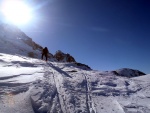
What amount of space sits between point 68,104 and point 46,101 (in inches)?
32.9

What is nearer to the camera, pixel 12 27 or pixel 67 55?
pixel 67 55

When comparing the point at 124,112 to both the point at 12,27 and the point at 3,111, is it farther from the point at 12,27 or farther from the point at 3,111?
the point at 12,27

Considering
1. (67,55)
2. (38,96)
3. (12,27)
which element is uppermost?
(12,27)

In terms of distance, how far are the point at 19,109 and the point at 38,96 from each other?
4.27ft

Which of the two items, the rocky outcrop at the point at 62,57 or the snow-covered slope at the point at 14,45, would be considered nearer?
the snow-covered slope at the point at 14,45

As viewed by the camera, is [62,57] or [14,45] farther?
[62,57]

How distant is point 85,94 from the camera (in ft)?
24.0

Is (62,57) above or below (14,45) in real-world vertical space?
below

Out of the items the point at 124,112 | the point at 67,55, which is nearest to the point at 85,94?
the point at 124,112

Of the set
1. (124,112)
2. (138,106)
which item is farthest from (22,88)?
(138,106)

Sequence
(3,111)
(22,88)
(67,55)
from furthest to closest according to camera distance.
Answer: (67,55)
(22,88)
(3,111)

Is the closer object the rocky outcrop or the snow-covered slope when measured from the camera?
the snow-covered slope

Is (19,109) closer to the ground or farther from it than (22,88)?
closer to the ground

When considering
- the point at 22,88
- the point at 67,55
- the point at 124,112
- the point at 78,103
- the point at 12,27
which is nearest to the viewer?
the point at 124,112
